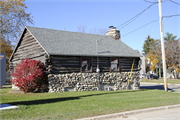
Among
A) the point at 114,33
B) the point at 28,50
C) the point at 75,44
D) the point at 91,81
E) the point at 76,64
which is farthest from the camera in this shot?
the point at 114,33

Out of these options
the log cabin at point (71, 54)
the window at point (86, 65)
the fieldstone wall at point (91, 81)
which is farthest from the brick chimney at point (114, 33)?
the window at point (86, 65)

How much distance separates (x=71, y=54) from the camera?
15.0m

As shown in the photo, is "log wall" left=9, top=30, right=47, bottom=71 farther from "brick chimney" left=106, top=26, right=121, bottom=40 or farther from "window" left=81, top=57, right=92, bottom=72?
"brick chimney" left=106, top=26, right=121, bottom=40

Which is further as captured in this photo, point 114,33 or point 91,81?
point 114,33

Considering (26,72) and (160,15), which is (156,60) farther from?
(26,72)

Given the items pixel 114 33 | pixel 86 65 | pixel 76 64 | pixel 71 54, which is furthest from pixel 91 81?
pixel 114 33

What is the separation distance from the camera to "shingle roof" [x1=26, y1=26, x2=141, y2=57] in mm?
15211

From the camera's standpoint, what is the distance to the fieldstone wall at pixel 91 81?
1445 centimetres

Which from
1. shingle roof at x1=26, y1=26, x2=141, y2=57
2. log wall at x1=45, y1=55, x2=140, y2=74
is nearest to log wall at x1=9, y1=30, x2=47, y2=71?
shingle roof at x1=26, y1=26, x2=141, y2=57

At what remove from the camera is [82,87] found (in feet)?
51.1

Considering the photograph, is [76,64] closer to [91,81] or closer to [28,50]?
[91,81]

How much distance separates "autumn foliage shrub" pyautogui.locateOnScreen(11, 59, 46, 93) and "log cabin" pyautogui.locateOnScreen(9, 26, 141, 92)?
982mm

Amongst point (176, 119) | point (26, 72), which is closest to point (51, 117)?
point (176, 119)

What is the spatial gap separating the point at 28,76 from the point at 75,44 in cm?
579
